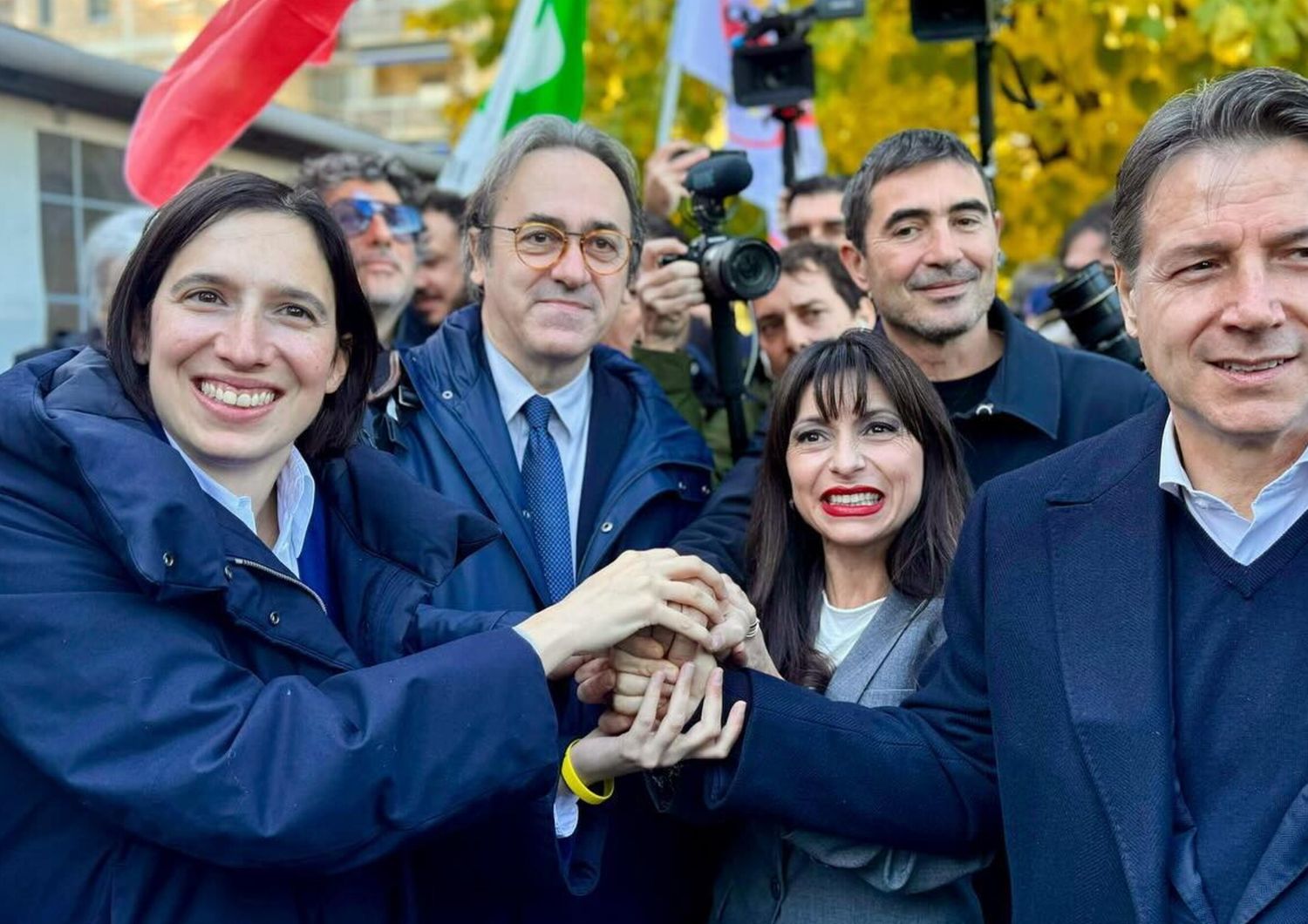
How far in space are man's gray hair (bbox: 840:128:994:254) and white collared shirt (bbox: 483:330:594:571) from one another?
1.00 meters

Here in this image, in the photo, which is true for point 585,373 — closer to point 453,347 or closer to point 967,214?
point 453,347

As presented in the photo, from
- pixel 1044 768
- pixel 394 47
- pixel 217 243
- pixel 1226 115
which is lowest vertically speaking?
pixel 1044 768

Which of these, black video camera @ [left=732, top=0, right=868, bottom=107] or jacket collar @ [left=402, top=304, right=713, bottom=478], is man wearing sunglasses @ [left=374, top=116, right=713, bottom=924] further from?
black video camera @ [left=732, top=0, right=868, bottom=107]

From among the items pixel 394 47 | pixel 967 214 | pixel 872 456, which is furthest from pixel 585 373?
pixel 394 47

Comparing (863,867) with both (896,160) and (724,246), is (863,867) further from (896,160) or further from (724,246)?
(896,160)

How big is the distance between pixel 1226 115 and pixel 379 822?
1.65 meters

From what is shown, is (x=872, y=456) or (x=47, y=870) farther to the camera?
(x=872, y=456)

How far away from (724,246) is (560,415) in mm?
678

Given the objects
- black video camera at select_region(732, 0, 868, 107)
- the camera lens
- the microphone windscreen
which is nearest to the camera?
the camera lens

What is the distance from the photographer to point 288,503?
271 centimetres

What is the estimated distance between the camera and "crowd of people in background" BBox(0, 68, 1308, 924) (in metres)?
2.19

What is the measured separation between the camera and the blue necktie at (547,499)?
3.46m

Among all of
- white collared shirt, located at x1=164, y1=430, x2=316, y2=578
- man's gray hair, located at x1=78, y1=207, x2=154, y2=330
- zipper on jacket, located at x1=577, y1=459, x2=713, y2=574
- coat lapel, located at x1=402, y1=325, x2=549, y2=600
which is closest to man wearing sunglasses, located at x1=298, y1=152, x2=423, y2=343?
man's gray hair, located at x1=78, y1=207, x2=154, y2=330

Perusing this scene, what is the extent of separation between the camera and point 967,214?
4.08 meters
